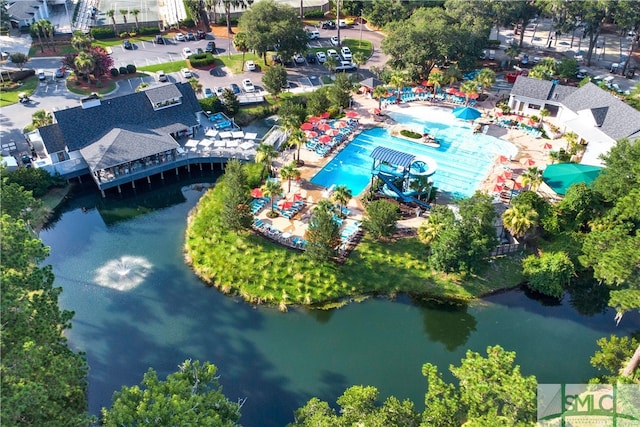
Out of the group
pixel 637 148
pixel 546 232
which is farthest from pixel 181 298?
pixel 637 148

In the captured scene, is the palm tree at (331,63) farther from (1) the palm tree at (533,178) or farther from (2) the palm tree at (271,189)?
(1) the palm tree at (533,178)

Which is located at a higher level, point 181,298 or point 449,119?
point 449,119

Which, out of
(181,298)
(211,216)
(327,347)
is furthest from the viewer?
(211,216)

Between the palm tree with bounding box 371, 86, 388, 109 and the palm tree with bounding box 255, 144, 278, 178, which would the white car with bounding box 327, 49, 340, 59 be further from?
the palm tree with bounding box 255, 144, 278, 178

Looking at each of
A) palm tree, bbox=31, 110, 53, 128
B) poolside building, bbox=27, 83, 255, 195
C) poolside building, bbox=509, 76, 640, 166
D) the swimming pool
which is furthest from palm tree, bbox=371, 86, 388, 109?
palm tree, bbox=31, 110, 53, 128

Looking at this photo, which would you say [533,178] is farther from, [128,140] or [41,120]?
[41,120]

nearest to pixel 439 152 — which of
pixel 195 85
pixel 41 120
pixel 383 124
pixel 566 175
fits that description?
pixel 383 124

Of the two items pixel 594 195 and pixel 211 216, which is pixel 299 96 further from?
pixel 594 195
